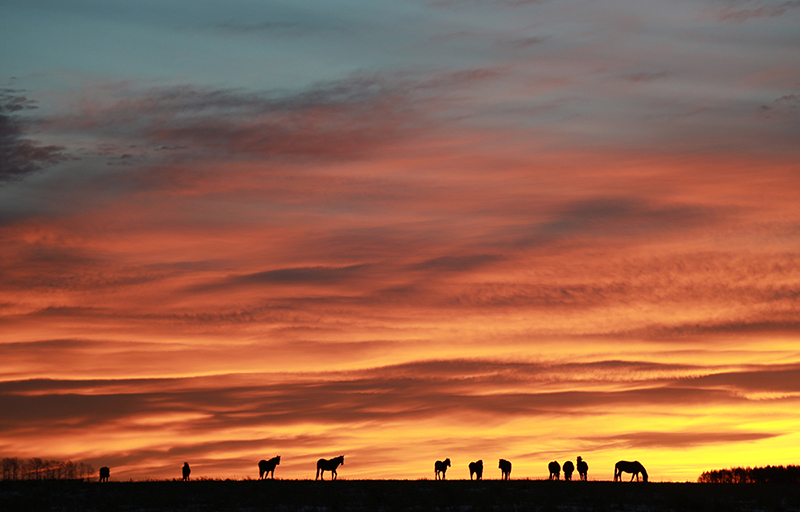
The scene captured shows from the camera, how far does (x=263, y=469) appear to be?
60.8 metres

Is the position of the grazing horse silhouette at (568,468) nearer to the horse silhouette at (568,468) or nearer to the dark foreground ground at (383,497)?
the horse silhouette at (568,468)

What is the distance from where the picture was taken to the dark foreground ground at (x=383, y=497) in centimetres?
4303

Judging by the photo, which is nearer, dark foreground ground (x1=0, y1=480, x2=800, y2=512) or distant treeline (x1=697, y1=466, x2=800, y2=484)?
dark foreground ground (x1=0, y1=480, x2=800, y2=512)

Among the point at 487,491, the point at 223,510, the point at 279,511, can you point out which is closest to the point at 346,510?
the point at 279,511

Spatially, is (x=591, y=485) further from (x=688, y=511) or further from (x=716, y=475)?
(x=716, y=475)

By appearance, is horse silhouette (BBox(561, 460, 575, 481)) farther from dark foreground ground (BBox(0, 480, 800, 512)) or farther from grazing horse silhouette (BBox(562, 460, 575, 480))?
dark foreground ground (BBox(0, 480, 800, 512))

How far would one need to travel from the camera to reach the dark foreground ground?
141 feet

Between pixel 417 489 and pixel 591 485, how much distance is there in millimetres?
12136

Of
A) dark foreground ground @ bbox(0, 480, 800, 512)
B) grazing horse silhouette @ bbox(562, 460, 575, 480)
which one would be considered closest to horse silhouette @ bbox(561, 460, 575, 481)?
grazing horse silhouette @ bbox(562, 460, 575, 480)

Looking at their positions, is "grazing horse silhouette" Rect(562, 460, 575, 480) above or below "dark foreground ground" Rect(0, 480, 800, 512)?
above

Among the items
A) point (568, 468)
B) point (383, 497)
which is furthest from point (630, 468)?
point (383, 497)

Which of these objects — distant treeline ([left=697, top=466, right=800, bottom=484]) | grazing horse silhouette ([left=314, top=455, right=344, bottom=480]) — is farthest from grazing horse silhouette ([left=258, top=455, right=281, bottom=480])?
distant treeline ([left=697, top=466, right=800, bottom=484])

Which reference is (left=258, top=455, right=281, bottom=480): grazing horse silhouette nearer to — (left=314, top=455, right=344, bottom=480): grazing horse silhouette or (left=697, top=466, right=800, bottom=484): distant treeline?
(left=314, top=455, right=344, bottom=480): grazing horse silhouette

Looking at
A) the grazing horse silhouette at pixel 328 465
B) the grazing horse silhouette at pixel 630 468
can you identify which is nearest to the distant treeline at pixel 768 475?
the grazing horse silhouette at pixel 630 468
